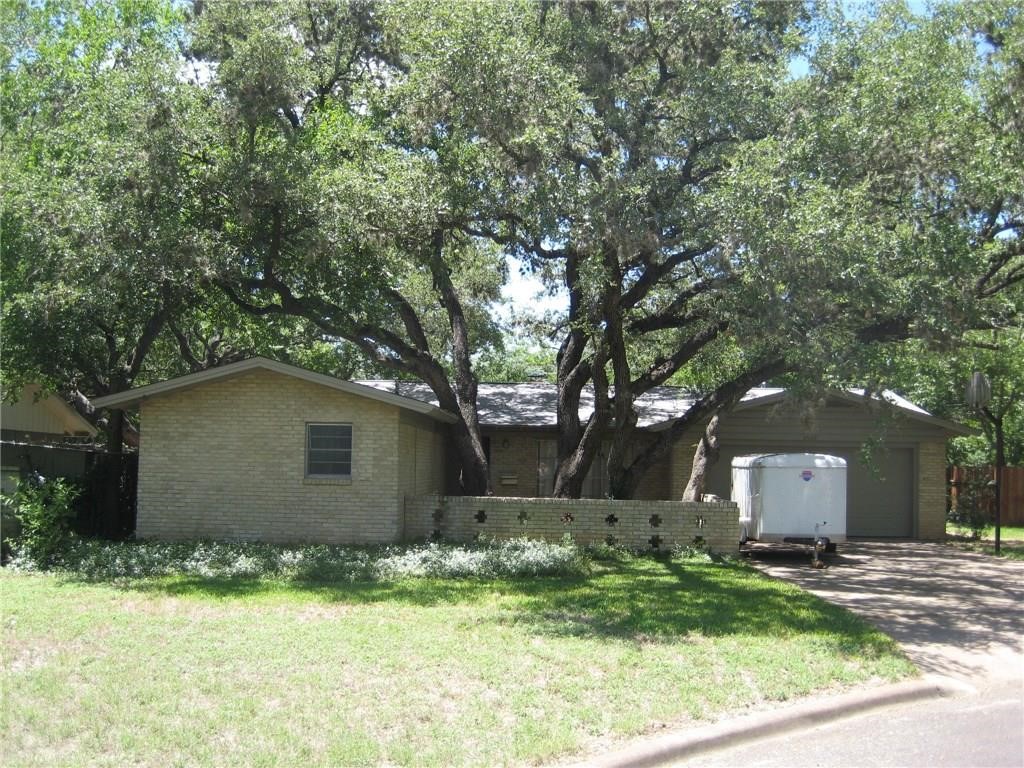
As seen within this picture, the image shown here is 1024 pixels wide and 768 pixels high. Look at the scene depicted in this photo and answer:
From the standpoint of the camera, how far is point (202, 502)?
16969 millimetres

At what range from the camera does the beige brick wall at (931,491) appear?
22.4 meters

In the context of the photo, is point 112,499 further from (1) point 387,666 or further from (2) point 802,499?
(2) point 802,499

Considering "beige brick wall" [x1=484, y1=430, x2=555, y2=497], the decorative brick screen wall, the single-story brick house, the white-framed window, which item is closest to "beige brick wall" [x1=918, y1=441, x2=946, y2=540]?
the single-story brick house

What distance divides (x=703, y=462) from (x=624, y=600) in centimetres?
823

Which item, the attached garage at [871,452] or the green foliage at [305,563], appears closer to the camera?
the green foliage at [305,563]

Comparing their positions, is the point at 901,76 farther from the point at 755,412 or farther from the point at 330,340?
the point at 330,340

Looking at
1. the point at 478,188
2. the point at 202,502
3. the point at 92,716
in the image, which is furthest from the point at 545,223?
the point at 92,716

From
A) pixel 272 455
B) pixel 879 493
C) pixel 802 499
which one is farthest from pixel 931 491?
pixel 272 455

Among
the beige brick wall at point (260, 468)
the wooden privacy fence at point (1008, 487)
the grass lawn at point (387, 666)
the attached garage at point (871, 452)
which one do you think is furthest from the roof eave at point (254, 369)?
the wooden privacy fence at point (1008, 487)

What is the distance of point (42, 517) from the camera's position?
14.1m

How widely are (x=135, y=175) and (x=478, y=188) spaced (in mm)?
5299

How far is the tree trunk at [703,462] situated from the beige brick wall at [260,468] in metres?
5.98

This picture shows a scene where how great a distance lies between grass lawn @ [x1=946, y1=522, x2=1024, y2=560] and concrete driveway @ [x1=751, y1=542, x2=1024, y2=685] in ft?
2.28

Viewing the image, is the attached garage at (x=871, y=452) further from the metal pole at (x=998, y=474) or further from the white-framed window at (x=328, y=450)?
the white-framed window at (x=328, y=450)
